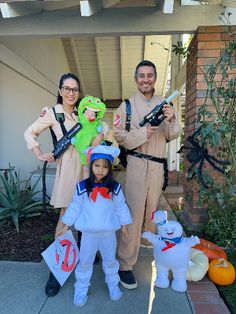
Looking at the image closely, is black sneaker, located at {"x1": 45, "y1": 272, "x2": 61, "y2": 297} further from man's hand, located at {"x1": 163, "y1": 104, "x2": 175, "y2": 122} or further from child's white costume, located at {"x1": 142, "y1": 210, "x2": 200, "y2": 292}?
man's hand, located at {"x1": 163, "y1": 104, "x2": 175, "y2": 122}

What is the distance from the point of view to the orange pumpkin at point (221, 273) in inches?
105

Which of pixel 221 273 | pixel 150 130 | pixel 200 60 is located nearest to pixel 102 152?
pixel 150 130

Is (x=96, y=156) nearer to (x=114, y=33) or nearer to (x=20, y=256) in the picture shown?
(x=20, y=256)

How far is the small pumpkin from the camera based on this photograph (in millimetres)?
2674

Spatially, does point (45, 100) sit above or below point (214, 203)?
above

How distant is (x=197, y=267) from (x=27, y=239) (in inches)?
78.7

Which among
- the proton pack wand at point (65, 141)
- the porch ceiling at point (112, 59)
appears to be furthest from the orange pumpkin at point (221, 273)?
the porch ceiling at point (112, 59)

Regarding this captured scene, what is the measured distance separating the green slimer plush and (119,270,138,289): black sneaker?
3.31ft

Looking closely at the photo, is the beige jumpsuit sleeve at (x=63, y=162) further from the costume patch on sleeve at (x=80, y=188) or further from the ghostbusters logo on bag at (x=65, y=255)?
the ghostbusters logo on bag at (x=65, y=255)

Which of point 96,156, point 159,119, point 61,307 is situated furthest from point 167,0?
point 61,307

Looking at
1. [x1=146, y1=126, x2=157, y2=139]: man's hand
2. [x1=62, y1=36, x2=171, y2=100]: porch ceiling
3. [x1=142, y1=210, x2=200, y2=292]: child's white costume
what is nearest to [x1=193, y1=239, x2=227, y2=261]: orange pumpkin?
[x1=142, y1=210, x2=200, y2=292]: child's white costume

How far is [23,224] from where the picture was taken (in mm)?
4066

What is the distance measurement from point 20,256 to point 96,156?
5.37 ft

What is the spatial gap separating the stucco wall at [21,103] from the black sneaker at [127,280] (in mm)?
3640
